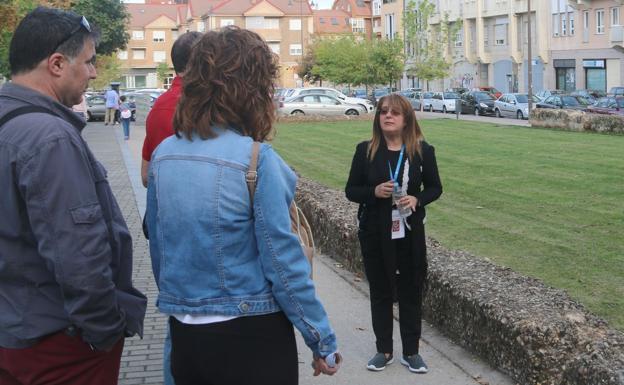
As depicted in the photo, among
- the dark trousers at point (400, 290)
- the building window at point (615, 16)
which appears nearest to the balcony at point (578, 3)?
the building window at point (615, 16)

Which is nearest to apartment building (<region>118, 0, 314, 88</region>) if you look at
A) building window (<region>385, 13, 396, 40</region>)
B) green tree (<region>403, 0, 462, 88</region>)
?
building window (<region>385, 13, 396, 40</region>)

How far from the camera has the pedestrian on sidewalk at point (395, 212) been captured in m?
5.19

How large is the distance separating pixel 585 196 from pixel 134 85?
109783 millimetres

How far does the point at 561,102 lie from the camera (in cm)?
4172

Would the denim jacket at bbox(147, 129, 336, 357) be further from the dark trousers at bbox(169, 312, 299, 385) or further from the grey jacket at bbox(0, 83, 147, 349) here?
the grey jacket at bbox(0, 83, 147, 349)

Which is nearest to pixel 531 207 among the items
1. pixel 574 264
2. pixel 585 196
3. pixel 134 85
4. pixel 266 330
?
pixel 585 196

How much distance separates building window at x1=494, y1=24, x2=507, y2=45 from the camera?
66.8m

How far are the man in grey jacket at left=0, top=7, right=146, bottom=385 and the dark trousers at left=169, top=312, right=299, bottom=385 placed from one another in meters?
0.25

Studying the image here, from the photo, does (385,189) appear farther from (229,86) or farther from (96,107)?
(96,107)

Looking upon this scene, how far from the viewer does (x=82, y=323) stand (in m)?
2.68

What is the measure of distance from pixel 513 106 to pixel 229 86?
4334cm

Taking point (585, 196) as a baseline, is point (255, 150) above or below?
above

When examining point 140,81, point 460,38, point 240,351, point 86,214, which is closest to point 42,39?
point 86,214

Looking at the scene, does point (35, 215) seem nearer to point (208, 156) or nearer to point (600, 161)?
point (208, 156)
